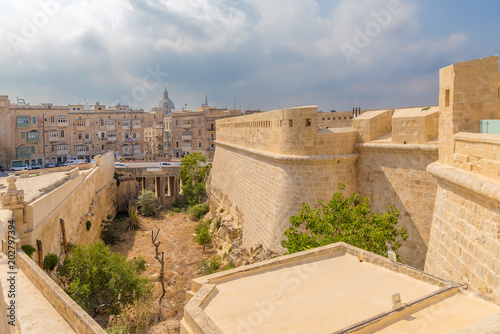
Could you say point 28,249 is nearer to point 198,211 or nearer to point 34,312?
point 34,312

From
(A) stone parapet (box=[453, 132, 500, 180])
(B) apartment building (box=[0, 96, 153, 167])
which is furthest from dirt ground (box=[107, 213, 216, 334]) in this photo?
(B) apartment building (box=[0, 96, 153, 167])

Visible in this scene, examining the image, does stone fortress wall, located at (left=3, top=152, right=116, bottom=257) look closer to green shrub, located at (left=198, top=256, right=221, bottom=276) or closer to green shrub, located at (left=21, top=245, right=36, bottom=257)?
green shrub, located at (left=21, top=245, right=36, bottom=257)

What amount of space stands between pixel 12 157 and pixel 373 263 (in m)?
35.6

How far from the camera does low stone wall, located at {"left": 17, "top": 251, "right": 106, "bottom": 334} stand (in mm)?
4176

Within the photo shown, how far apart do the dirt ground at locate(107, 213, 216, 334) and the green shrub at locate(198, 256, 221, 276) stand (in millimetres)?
293

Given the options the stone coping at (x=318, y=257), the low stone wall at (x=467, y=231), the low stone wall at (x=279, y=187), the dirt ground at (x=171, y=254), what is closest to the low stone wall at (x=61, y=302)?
the stone coping at (x=318, y=257)

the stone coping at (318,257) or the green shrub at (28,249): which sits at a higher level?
the stone coping at (318,257)

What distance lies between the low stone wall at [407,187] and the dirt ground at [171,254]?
6367mm

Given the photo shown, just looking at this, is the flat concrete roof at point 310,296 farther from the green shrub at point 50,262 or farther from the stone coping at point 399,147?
the green shrub at point 50,262

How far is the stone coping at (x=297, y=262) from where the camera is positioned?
11.2 feet

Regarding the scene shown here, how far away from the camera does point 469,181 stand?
4.75 metres

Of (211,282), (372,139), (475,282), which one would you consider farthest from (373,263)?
(372,139)

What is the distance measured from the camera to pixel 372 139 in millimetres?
10453

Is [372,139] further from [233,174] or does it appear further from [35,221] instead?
[35,221]
